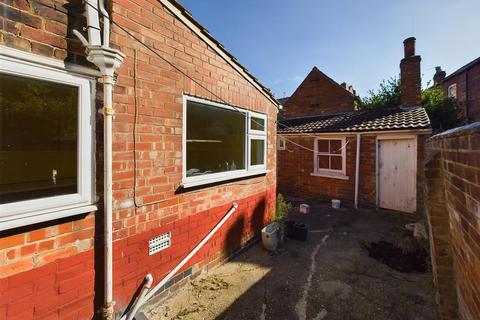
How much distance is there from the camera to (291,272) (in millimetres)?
4312

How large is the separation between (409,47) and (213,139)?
10.4 meters

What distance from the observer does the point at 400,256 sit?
4.89 m

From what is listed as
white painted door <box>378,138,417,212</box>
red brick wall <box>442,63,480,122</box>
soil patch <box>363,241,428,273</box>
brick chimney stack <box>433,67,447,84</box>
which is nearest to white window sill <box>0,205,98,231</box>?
soil patch <box>363,241,428,273</box>

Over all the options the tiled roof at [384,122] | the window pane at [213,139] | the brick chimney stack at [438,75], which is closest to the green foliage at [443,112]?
the tiled roof at [384,122]

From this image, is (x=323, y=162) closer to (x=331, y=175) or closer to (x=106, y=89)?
(x=331, y=175)

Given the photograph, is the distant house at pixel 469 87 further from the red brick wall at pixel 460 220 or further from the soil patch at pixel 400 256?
the red brick wall at pixel 460 220

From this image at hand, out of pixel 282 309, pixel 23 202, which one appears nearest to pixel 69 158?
pixel 23 202

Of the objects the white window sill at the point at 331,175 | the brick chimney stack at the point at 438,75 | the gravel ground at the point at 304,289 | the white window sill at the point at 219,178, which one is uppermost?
the brick chimney stack at the point at 438,75

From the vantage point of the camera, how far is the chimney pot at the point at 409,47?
9.95 m

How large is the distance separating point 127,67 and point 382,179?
866cm

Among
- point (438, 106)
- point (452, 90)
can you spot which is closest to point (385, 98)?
point (438, 106)

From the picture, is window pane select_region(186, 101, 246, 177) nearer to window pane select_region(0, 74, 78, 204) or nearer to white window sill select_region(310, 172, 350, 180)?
window pane select_region(0, 74, 78, 204)

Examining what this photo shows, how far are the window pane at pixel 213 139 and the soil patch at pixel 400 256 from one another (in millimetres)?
3424

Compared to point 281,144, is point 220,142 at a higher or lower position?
lower
